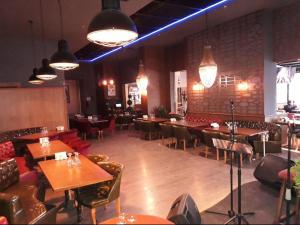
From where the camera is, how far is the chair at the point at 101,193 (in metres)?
3.00

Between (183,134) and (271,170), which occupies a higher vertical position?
(183,134)

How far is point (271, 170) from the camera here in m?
4.12

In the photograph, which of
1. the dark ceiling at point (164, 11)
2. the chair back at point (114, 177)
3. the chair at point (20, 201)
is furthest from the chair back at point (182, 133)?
the chair at point (20, 201)

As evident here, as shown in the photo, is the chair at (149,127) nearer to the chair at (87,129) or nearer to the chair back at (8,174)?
the chair at (87,129)

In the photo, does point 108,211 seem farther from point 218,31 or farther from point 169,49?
point 169,49

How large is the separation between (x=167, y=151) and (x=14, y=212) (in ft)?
16.1

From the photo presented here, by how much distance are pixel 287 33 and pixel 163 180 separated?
5715 mm

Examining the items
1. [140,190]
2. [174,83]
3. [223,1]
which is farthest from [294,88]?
[140,190]

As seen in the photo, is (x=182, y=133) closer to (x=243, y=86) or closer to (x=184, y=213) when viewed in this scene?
(x=243, y=86)

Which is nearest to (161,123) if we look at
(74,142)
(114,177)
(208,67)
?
(74,142)

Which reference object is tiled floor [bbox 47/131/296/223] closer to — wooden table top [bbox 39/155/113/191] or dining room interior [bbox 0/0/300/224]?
dining room interior [bbox 0/0/300/224]

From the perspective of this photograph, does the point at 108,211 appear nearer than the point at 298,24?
Yes

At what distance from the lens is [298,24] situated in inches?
263

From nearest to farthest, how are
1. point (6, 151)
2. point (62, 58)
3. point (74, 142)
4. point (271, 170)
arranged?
point (62, 58) → point (271, 170) → point (6, 151) → point (74, 142)
